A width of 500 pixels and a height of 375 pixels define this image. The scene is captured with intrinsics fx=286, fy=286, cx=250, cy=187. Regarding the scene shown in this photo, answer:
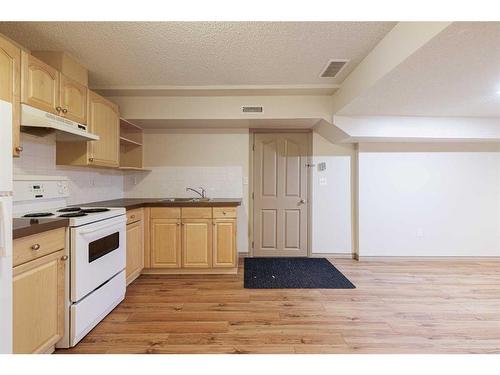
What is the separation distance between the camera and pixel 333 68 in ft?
9.49

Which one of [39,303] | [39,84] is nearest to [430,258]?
[39,303]

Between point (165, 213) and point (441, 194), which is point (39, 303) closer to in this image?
point (165, 213)

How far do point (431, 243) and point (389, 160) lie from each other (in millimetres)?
1403

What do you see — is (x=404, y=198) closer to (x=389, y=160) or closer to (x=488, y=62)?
(x=389, y=160)

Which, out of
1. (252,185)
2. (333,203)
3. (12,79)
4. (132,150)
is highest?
(12,79)

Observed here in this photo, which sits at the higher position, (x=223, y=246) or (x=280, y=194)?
(x=280, y=194)

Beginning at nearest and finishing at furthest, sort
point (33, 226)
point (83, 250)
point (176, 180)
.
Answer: point (33, 226), point (83, 250), point (176, 180)

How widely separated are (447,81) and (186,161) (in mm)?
3354

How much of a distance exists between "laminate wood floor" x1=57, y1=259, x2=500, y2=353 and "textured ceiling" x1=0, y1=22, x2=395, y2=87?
2310 mm

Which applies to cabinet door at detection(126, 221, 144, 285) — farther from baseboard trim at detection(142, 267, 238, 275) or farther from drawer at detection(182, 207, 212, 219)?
drawer at detection(182, 207, 212, 219)

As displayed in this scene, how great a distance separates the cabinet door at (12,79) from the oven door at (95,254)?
726 mm

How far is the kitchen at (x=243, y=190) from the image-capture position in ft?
6.54

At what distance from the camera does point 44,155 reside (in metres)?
2.69
